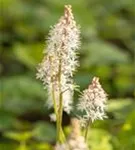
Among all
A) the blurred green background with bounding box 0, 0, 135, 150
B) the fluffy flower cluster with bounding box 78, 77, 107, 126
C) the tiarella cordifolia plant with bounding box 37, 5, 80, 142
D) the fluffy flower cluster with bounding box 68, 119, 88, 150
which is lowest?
the fluffy flower cluster with bounding box 68, 119, 88, 150

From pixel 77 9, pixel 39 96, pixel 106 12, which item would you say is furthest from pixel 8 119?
pixel 106 12

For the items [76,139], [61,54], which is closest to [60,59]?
[61,54]

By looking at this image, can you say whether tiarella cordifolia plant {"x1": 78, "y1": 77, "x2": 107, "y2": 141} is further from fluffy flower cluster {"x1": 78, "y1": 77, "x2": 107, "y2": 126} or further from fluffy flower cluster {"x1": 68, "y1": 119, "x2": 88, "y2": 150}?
fluffy flower cluster {"x1": 68, "y1": 119, "x2": 88, "y2": 150}

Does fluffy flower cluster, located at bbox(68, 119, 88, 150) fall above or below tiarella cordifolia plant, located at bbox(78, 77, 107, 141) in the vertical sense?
below

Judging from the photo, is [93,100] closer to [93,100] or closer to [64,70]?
[93,100]

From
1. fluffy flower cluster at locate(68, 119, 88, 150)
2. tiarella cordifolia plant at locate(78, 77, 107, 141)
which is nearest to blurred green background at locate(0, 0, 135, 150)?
tiarella cordifolia plant at locate(78, 77, 107, 141)

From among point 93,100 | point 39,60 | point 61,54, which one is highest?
point 39,60

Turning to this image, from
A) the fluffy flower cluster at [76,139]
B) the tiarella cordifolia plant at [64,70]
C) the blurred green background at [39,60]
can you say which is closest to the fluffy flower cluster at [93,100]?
the tiarella cordifolia plant at [64,70]
